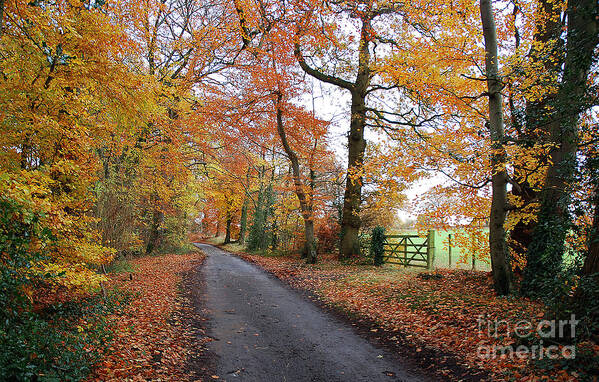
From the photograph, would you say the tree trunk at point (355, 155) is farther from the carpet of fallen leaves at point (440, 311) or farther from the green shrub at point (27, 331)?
the green shrub at point (27, 331)

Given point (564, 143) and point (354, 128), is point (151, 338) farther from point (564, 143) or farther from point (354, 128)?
point (354, 128)

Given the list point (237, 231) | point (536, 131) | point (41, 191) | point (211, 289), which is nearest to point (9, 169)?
point (41, 191)

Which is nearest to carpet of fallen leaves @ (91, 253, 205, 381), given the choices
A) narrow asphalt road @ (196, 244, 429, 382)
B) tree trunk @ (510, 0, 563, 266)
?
narrow asphalt road @ (196, 244, 429, 382)

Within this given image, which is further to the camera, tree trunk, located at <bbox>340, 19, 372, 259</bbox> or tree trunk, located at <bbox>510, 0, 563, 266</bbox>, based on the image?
tree trunk, located at <bbox>340, 19, 372, 259</bbox>

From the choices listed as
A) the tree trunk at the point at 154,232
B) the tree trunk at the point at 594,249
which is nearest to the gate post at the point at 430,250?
the tree trunk at the point at 594,249

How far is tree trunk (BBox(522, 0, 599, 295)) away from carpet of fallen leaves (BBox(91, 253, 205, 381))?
6.28 m

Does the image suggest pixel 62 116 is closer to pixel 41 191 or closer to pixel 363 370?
pixel 41 191

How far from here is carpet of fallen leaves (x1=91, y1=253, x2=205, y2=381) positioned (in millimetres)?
4270

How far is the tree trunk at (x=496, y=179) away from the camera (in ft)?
23.4

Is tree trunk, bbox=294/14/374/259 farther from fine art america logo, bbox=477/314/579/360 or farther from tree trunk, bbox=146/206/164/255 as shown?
→ tree trunk, bbox=146/206/164/255

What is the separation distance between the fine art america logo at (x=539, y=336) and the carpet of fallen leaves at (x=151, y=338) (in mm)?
4522

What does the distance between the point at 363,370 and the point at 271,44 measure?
13025mm

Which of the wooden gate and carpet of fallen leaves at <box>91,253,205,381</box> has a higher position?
the wooden gate

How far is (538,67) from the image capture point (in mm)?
6391
